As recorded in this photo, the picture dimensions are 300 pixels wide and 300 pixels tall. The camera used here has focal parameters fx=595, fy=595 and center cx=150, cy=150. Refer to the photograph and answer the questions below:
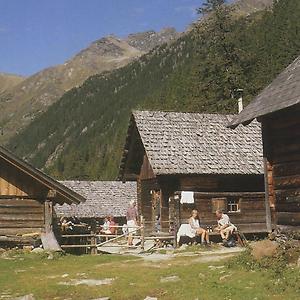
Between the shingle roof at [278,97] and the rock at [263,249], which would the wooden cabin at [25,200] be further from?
the rock at [263,249]

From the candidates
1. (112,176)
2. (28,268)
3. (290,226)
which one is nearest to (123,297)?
(28,268)

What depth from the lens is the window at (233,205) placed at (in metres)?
28.2

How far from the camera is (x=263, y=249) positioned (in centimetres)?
1545

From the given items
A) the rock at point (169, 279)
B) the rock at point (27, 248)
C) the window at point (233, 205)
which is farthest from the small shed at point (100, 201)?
the rock at point (169, 279)

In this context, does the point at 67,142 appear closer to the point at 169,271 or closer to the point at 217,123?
the point at 217,123

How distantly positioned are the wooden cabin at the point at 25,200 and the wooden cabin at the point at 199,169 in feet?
18.7

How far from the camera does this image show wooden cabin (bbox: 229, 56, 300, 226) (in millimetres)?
17828

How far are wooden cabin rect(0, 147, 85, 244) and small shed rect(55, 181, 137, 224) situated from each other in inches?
1079

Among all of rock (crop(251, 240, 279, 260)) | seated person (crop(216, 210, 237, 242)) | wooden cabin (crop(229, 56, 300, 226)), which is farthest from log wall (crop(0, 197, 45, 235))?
rock (crop(251, 240, 279, 260))

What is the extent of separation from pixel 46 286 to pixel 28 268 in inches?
154

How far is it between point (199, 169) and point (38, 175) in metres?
8.47

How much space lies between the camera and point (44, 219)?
902 inches

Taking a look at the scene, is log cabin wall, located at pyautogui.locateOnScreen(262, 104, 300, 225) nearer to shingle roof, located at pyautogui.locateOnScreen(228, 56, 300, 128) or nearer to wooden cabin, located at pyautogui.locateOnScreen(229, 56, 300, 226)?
wooden cabin, located at pyautogui.locateOnScreen(229, 56, 300, 226)

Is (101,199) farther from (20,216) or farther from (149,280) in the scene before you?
(149,280)
